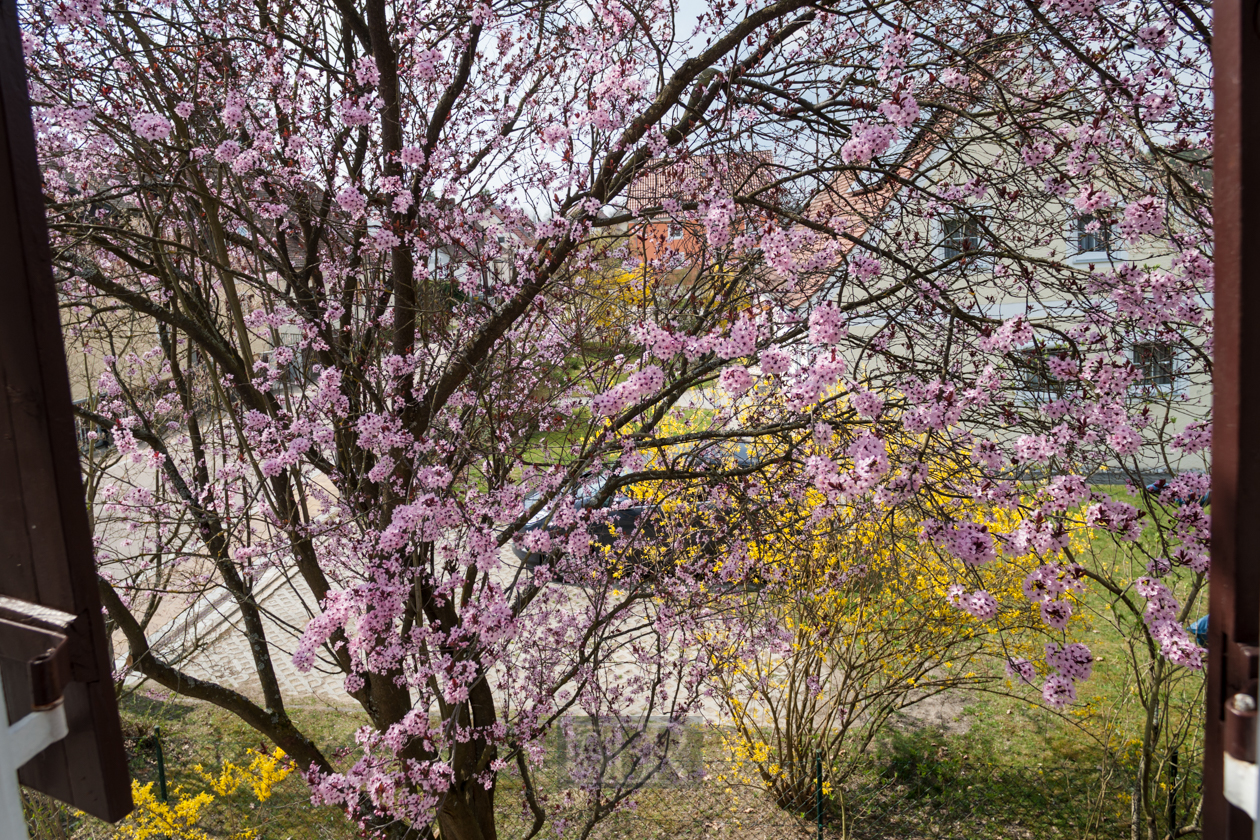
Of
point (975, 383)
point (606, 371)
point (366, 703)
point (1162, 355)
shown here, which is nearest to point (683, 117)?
point (606, 371)

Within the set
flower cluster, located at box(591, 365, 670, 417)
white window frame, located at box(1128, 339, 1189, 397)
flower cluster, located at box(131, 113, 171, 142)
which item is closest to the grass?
white window frame, located at box(1128, 339, 1189, 397)

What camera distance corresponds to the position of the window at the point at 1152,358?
→ 9.99 ft

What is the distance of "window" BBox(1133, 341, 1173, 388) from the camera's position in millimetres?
3044

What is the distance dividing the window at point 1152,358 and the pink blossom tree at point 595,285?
50 mm

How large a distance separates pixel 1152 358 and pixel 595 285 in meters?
3.16

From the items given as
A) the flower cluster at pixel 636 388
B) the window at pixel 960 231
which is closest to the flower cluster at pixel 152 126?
the flower cluster at pixel 636 388

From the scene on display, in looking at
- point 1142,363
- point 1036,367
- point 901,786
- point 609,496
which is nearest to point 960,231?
point 1036,367

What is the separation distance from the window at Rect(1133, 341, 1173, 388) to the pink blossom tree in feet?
0.16

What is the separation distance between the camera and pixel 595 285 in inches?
197

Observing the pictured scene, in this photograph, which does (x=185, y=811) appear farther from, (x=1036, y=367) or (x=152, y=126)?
(x=1036, y=367)

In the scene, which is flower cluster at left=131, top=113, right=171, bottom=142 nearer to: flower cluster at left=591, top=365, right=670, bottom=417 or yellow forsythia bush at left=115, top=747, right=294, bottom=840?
flower cluster at left=591, top=365, right=670, bottom=417

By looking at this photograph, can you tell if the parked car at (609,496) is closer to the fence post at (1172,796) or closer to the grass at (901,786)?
the grass at (901,786)

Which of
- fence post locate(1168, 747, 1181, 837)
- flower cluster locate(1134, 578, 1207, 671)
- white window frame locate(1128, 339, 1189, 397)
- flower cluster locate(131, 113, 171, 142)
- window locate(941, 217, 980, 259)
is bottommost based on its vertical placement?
fence post locate(1168, 747, 1181, 837)

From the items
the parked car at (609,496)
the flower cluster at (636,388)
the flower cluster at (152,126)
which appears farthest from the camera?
the parked car at (609,496)
